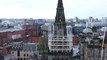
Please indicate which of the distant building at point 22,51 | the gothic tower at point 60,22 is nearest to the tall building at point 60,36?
the gothic tower at point 60,22

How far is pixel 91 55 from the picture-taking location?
120ft

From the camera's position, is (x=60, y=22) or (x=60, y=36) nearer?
(x=60, y=22)

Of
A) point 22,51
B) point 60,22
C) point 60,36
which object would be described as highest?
point 60,22

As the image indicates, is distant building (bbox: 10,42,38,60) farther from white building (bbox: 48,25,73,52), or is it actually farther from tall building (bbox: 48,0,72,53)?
tall building (bbox: 48,0,72,53)

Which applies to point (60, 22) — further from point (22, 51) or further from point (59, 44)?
point (22, 51)

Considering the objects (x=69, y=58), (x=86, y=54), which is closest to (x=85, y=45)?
(x=86, y=54)

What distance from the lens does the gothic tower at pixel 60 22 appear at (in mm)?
45375

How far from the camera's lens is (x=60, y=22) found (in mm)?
45406

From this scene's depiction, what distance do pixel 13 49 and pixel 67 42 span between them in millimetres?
8432

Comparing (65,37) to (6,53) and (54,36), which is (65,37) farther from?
(6,53)

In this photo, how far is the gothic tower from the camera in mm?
45375

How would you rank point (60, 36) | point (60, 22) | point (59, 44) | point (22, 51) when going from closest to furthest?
point (60, 22) < point (60, 36) < point (59, 44) < point (22, 51)

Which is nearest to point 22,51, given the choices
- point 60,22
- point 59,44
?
point 59,44

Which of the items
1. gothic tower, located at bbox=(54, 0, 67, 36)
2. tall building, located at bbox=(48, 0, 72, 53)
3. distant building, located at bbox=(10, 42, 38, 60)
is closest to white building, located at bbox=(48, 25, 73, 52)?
tall building, located at bbox=(48, 0, 72, 53)
